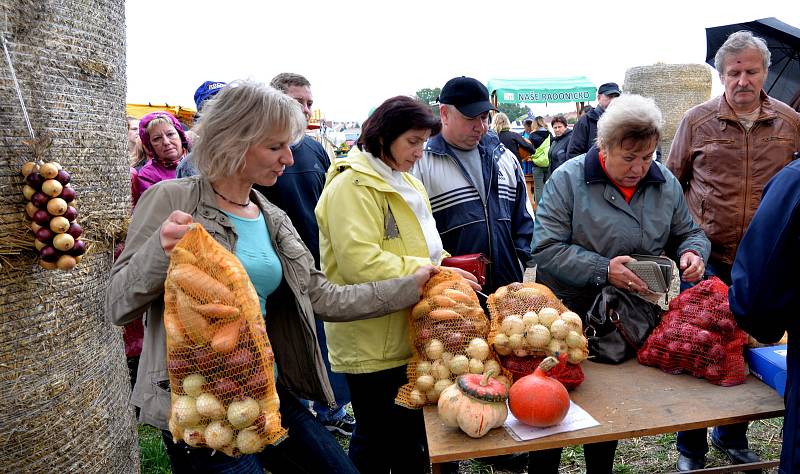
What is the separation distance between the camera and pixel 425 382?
191 cm

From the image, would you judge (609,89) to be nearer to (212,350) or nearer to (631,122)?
(631,122)

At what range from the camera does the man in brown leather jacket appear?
2994mm

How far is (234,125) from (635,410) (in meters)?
1.59

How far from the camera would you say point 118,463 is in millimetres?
2559

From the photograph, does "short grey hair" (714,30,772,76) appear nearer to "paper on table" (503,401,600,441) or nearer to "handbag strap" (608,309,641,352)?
"handbag strap" (608,309,641,352)

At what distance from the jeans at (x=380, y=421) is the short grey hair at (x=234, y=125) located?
1.11m

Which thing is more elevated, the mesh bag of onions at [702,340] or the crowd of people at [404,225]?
the crowd of people at [404,225]

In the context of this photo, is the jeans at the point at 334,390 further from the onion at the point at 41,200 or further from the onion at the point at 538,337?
the onion at the point at 41,200

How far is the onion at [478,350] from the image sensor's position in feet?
6.30

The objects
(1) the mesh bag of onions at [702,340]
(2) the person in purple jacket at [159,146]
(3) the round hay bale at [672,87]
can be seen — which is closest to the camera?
(1) the mesh bag of onions at [702,340]

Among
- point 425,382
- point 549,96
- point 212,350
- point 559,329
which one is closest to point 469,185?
point 559,329

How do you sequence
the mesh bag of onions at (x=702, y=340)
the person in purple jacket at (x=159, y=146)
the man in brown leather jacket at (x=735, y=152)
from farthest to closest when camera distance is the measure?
the person in purple jacket at (x=159, y=146)
the man in brown leather jacket at (x=735, y=152)
the mesh bag of onions at (x=702, y=340)

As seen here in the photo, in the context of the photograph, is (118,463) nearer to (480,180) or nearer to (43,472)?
(43,472)

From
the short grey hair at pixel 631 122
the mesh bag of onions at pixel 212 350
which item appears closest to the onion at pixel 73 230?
the mesh bag of onions at pixel 212 350
